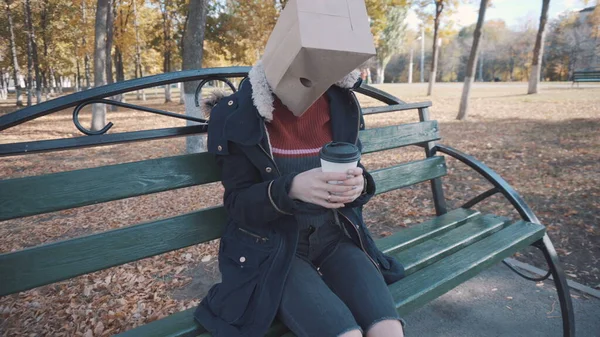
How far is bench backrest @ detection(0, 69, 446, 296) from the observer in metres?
1.36

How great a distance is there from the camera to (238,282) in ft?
4.71

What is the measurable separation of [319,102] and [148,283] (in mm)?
1967

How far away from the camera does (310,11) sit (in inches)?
48.7

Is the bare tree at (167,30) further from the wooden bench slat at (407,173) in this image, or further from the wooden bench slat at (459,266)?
the wooden bench slat at (459,266)

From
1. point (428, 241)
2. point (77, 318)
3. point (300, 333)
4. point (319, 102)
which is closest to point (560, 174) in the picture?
point (428, 241)

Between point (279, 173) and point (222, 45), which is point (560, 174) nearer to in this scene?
point (279, 173)

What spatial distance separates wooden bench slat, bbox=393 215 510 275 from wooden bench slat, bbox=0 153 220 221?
103cm

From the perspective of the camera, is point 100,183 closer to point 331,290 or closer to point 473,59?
point 331,290

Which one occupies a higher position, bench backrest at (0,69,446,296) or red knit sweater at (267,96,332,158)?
red knit sweater at (267,96,332,158)

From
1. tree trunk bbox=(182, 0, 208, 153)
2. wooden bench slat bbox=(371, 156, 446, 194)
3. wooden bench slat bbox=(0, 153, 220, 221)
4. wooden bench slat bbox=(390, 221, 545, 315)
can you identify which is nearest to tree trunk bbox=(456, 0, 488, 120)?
tree trunk bbox=(182, 0, 208, 153)

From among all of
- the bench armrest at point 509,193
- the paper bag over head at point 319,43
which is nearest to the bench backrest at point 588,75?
the bench armrest at point 509,193

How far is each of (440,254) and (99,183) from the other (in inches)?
63.7

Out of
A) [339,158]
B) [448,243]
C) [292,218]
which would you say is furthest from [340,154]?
[448,243]

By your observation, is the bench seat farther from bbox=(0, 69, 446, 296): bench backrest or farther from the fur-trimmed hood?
the fur-trimmed hood
